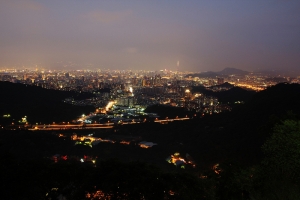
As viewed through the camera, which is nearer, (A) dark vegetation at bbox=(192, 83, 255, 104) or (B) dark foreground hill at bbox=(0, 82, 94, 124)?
(B) dark foreground hill at bbox=(0, 82, 94, 124)

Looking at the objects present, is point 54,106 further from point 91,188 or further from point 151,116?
point 91,188

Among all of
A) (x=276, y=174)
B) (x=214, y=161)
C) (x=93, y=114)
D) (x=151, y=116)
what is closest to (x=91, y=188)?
(x=276, y=174)

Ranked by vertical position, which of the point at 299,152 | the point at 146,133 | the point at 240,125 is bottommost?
the point at 146,133

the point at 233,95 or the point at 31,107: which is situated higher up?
the point at 233,95

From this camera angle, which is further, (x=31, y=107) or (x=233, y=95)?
(x=233, y=95)

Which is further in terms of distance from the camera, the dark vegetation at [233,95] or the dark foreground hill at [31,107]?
the dark vegetation at [233,95]

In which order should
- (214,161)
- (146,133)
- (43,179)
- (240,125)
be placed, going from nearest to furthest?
(43,179)
(214,161)
(240,125)
(146,133)

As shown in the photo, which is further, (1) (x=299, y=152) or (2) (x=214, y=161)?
(2) (x=214, y=161)

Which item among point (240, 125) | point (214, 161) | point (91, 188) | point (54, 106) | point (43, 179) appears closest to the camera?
point (91, 188)
